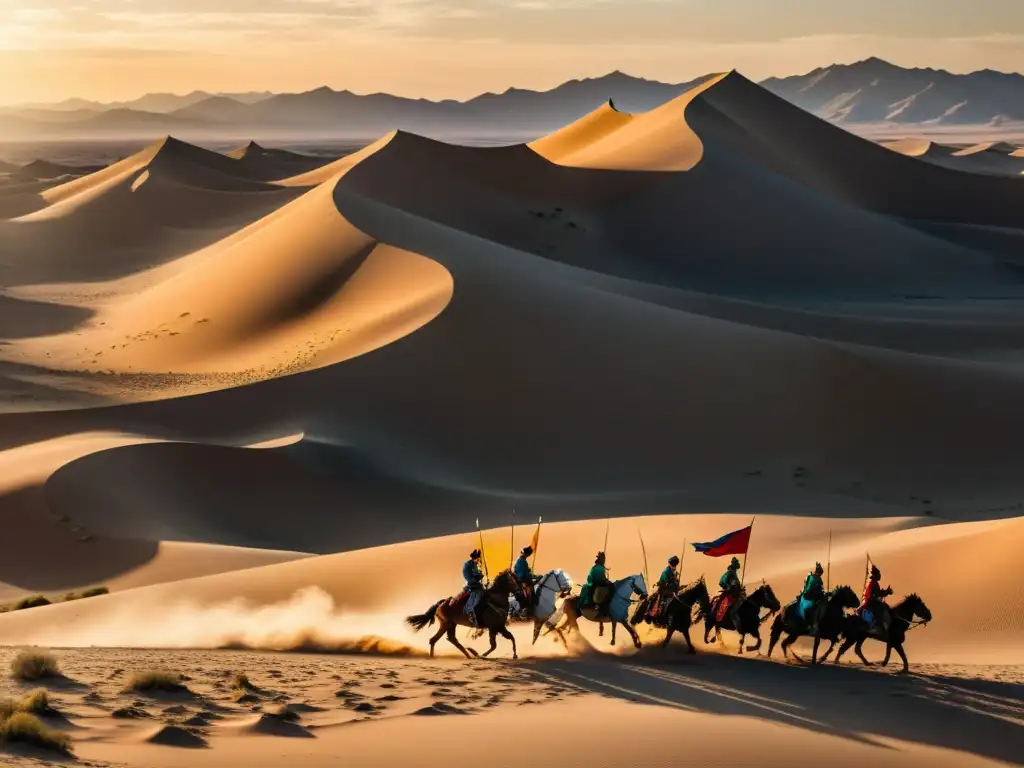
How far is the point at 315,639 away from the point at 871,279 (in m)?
59.0

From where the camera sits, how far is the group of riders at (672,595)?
17016mm

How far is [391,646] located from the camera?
18.3 metres

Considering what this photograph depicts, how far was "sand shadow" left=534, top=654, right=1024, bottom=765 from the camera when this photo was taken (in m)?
13.7

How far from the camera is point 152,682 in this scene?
13508 millimetres

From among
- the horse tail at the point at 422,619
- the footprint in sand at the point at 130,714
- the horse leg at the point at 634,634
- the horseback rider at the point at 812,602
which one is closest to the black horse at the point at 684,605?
the horse leg at the point at 634,634

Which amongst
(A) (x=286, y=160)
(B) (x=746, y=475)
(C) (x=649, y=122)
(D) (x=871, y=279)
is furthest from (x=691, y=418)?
(A) (x=286, y=160)

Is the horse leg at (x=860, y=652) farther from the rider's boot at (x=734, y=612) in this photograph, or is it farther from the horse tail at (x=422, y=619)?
the horse tail at (x=422, y=619)

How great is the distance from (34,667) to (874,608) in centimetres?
909

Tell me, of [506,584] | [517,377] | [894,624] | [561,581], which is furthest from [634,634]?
[517,377]

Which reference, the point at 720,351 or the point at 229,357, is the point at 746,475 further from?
the point at 229,357

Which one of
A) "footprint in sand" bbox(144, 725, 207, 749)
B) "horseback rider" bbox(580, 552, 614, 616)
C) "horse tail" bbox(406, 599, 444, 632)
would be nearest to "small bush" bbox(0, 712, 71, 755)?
"footprint in sand" bbox(144, 725, 207, 749)

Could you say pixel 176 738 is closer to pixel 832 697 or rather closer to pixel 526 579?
pixel 526 579

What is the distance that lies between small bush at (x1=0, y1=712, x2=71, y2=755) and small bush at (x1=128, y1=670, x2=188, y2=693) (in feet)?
7.97

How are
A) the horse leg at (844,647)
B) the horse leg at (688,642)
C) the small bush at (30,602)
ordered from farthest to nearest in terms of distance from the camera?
the small bush at (30,602), the horse leg at (688,642), the horse leg at (844,647)
